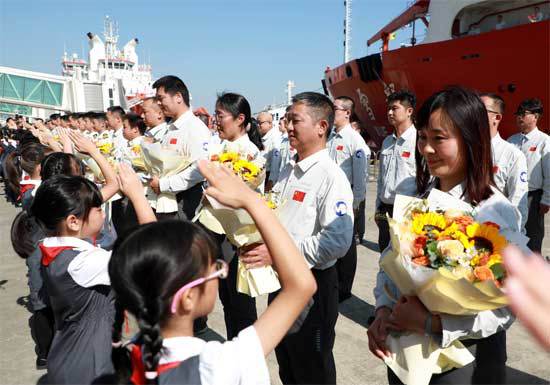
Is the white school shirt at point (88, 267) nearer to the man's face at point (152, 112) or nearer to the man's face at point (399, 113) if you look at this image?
the man's face at point (152, 112)

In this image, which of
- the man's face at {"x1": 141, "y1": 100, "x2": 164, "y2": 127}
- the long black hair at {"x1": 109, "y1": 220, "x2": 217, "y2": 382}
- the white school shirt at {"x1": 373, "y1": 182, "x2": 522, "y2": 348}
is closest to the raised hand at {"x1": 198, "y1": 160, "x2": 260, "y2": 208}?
the long black hair at {"x1": 109, "y1": 220, "x2": 217, "y2": 382}

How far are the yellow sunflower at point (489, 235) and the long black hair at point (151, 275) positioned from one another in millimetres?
938

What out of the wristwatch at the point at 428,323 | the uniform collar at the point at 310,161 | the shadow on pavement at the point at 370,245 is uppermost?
the uniform collar at the point at 310,161

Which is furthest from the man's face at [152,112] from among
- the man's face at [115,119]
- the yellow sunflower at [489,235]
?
the yellow sunflower at [489,235]

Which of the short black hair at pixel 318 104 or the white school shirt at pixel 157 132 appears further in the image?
the white school shirt at pixel 157 132

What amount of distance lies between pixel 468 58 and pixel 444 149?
854 centimetres

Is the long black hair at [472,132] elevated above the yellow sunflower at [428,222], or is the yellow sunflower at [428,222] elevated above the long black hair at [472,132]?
the long black hair at [472,132]

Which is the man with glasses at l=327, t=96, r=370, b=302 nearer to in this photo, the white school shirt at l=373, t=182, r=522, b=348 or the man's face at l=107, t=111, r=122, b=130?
the white school shirt at l=373, t=182, r=522, b=348

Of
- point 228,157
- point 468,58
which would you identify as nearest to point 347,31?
point 468,58

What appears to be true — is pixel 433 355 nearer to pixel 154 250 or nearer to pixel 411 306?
pixel 411 306

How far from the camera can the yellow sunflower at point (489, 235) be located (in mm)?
1345

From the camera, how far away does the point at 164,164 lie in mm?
3646

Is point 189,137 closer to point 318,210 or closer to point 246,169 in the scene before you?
point 246,169

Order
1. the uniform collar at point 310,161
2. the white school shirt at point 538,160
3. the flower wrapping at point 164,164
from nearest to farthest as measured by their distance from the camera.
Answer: the uniform collar at point 310,161 < the flower wrapping at point 164,164 < the white school shirt at point 538,160
